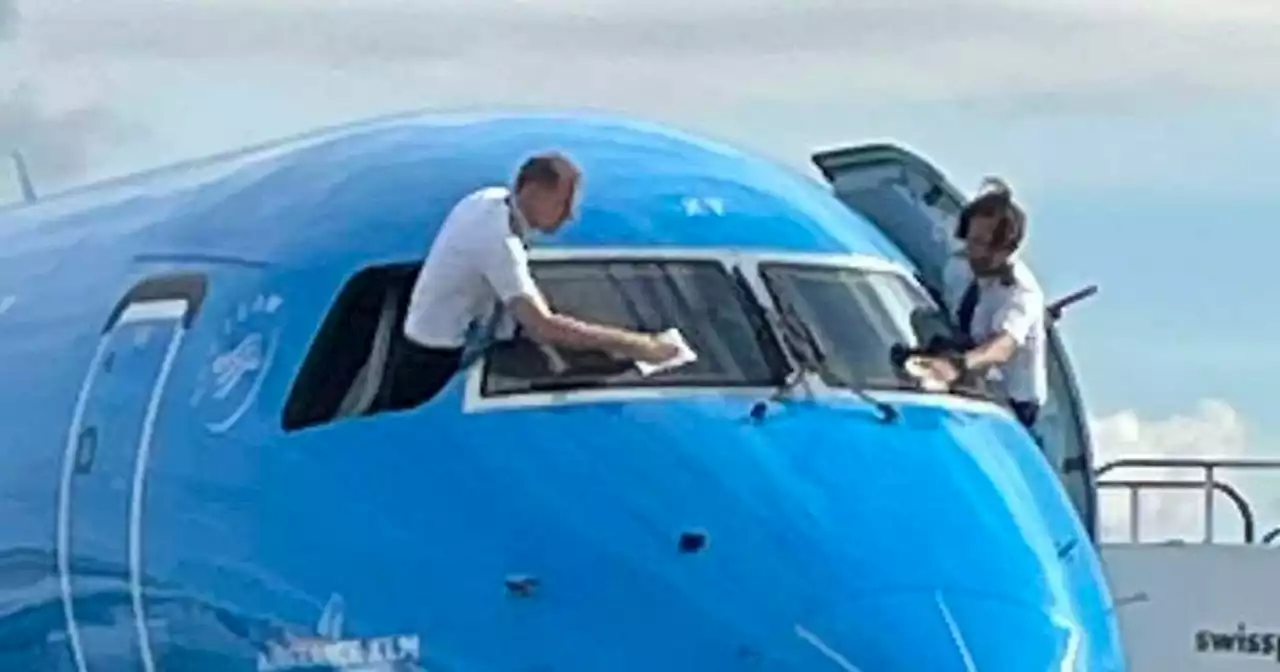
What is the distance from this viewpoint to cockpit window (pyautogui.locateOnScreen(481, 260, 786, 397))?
13.4m

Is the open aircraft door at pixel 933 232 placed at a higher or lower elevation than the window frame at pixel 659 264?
lower

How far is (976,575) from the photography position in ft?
41.6

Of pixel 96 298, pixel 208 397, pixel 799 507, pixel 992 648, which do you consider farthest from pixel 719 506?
pixel 96 298

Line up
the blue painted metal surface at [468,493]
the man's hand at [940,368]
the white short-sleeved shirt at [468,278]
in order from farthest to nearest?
the man's hand at [940,368] → the white short-sleeved shirt at [468,278] → the blue painted metal surface at [468,493]

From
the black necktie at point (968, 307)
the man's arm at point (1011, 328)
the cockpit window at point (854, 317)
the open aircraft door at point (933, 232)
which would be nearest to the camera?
the cockpit window at point (854, 317)

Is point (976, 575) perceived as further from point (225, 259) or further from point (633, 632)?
point (225, 259)

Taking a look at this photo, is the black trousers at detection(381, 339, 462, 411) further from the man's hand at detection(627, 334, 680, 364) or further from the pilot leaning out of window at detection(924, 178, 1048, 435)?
the pilot leaning out of window at detection(924, 178, 1048, 435)

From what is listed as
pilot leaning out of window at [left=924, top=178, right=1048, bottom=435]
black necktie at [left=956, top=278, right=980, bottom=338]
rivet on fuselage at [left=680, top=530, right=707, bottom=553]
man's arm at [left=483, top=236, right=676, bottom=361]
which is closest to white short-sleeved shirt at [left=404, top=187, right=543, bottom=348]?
man's arm at [left=483, top=236, right=676, bottom=361]

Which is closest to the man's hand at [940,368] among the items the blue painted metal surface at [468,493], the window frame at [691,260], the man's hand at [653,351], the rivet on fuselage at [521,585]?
the window frame at [691,260]

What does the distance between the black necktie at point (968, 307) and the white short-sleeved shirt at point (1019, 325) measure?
27 mm

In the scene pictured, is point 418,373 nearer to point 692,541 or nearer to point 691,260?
point 691,260

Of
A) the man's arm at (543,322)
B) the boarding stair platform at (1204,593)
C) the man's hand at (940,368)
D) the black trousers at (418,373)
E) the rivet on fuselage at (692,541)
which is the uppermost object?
the man's arm at (543,322)

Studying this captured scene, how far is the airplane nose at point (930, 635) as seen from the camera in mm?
12180

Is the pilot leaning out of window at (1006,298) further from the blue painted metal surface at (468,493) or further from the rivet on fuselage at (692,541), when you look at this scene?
the rivet on fuselage at (692,541)
